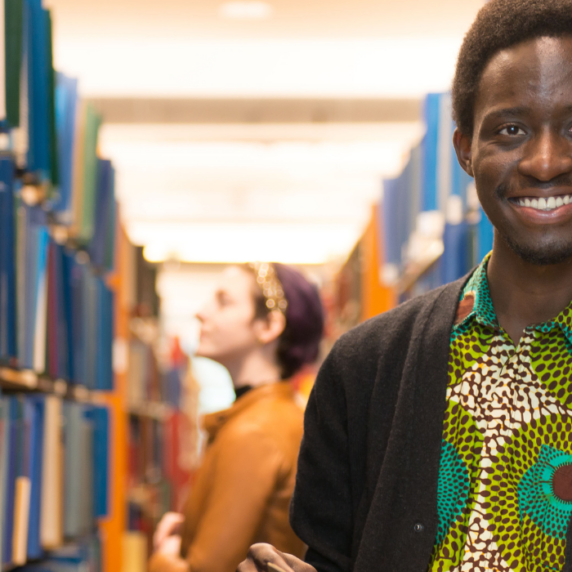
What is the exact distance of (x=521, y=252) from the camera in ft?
3.18

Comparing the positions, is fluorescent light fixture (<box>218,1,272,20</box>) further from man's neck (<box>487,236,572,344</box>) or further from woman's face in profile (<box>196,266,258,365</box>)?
man's neck (<box>487,236,572,344</box>)

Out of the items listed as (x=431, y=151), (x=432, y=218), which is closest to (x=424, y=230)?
(x=432, y=218)

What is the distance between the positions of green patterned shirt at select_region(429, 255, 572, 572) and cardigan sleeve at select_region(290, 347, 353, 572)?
0.13m

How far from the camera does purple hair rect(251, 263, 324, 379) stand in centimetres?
216

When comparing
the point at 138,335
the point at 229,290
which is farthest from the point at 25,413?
the point at 138,335

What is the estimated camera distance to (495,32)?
1.00 meters

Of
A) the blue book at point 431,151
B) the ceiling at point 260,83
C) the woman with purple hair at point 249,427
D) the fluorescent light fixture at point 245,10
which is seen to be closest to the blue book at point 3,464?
the woman with purple hair at point 249,427

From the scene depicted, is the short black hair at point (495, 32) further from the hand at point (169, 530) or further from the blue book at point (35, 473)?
the blue book at point (35, 473)

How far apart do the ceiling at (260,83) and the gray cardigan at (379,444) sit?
3.47m

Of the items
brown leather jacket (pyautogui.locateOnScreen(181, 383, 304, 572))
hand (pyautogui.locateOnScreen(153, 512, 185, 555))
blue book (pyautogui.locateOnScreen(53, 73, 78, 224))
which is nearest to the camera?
brown leather jacket (pyautogui.locateOnScreen(181, 383, 304, 572))

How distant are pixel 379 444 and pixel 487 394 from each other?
0.14 meters

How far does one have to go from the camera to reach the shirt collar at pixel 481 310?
Result: 0.97m

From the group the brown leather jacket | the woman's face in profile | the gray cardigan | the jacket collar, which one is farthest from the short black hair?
the woman's face in profile

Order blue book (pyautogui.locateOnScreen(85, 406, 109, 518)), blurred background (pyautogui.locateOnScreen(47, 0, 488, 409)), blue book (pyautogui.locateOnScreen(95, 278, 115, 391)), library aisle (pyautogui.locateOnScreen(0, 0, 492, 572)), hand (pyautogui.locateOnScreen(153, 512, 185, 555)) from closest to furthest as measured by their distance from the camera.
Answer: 1. hand (pyautogui.locateOnScreen(153, 512, 185, 555))
2. library aisle (pyautogui.locateOnScreen(0, 0, 492, 572))
3. blue book (pyautogui.locateOnScreen(85, 406, 109, 518))
4. blue book (pyautogui.locateOnScreen(95, 278, 115, 391))
5. blurred background (pyautogui.locateOnScreen(47, 0, 488, 409))
